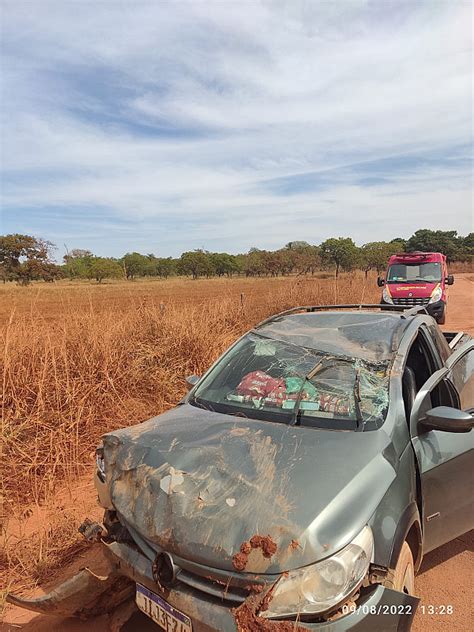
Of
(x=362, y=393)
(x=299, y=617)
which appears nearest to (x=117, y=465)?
(x=299, y=617)

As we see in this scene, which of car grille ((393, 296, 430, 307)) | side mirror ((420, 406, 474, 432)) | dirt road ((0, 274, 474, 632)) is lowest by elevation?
dirt road ((0, 274, 474, 632))

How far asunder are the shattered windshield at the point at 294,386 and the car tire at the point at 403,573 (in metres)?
0.62

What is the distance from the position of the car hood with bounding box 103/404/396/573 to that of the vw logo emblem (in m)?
0.05

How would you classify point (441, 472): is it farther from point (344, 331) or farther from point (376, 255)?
point (376, 255)

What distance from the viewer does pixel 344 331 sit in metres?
3.28

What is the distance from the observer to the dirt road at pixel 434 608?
2439mm

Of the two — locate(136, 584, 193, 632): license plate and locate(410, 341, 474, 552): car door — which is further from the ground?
locate(410, 341, 474, 552): car door

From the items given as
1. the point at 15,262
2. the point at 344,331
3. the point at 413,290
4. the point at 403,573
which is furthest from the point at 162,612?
the point at 15,262

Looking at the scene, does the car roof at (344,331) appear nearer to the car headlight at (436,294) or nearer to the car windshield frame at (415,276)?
the car headlight at (436,294)

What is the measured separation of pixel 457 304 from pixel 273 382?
20.1 m

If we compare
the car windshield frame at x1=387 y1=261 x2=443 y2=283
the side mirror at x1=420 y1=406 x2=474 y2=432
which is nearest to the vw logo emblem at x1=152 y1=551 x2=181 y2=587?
the side mirror at x1=420 y1=406 x2=474 y2=432

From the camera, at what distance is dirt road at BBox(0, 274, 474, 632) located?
2.44m

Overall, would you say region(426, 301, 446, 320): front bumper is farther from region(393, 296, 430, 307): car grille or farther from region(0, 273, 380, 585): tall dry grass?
region(0, 273, 380, 585): tall dry grass

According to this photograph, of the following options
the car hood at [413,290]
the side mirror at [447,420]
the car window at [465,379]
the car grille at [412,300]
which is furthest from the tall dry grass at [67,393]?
the car hood at [413,290]
